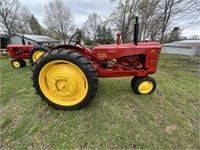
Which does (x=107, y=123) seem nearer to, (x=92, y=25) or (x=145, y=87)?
(x=145, y=87)

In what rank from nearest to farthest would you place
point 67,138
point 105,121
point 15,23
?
point 67,138 → point 105,121 → point 15,23

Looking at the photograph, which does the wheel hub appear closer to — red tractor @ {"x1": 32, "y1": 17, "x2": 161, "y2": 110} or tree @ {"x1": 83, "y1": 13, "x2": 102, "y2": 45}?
red tractor @ {"x1": 32, "y1": 17, "x2": 161, "y2": 110}

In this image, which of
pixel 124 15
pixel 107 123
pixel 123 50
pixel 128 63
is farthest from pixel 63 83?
pixel 124 15

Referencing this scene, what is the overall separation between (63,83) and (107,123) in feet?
3.18

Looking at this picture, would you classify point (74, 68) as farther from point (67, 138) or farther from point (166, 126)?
point (166, 126)

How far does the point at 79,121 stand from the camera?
2123mm

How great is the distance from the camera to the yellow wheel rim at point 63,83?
227 centimetres

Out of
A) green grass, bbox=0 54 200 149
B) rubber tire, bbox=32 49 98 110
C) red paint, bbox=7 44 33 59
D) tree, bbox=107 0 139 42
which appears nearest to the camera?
green grass, bbox=0 54 200 149

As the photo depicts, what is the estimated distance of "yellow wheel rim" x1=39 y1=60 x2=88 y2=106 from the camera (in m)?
2.27

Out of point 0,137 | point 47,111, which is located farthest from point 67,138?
point 0,137

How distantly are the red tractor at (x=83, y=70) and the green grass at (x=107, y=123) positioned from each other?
0.75ft

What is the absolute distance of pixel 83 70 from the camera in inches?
83.8

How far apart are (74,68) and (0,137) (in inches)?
55.5

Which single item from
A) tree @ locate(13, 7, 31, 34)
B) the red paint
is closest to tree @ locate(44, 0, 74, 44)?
tree @ locate(13, 7, 31, 34)
